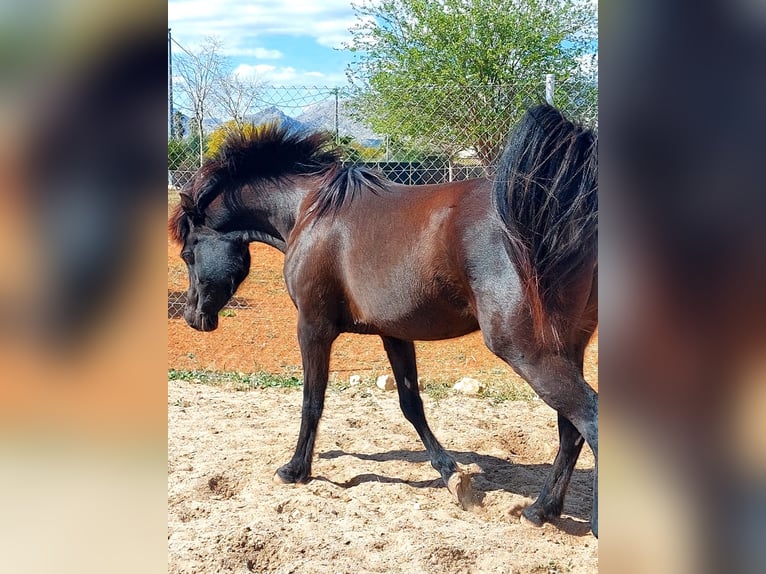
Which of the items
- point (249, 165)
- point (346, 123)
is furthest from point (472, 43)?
point (249, 165)

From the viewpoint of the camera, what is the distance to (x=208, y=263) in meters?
4.43

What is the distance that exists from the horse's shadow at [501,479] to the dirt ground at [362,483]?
0.01 m

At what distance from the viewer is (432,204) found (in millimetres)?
3436

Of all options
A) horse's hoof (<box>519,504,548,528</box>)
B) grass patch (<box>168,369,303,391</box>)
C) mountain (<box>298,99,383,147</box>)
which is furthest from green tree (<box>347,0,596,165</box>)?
horse's hoof (<box>519,504,548,528</box>)

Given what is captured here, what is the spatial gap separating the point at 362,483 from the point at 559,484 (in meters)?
1.09

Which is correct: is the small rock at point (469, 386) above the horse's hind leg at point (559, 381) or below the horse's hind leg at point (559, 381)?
below

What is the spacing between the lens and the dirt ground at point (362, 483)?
9.70 ft

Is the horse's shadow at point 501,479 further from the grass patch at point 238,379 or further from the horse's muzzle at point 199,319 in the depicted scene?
the grass patch at point 238,379

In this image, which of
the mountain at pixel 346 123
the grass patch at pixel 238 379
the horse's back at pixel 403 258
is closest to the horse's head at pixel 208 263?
the horse's back at pixel 403 258

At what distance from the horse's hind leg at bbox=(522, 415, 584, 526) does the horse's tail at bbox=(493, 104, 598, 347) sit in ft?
2.50

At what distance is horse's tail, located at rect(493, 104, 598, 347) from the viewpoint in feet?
9.53

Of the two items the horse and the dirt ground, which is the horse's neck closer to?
the horse

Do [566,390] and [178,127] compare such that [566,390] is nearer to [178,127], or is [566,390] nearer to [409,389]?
[409,389]
